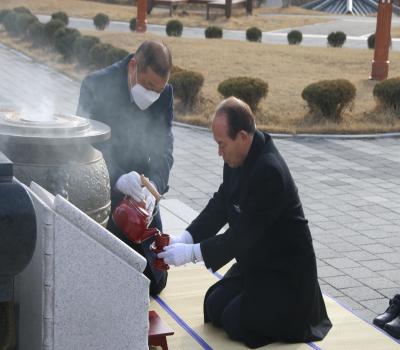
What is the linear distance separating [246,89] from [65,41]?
813 centimetres

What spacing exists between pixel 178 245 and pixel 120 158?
127 cm

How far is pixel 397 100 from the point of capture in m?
15.1

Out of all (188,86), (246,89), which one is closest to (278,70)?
(188,86)

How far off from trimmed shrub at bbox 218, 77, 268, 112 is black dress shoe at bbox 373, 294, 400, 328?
9003 mm

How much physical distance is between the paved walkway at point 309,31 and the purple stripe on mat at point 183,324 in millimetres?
22208

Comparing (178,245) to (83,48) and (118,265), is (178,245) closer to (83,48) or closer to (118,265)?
(118,265)

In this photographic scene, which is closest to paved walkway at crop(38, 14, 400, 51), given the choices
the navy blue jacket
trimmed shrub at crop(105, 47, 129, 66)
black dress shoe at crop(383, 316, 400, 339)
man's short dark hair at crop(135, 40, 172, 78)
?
trimmed shrub at crop(105, 47, 129, 66)

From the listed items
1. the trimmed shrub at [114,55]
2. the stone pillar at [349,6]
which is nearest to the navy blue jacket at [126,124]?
the trimmed shrub at [114,55]

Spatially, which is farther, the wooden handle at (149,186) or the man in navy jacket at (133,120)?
the man in navy jacket at (133,120)

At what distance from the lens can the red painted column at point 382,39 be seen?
1827cm

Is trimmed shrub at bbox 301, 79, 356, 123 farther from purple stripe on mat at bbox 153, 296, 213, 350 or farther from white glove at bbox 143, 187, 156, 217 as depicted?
white glove at bbox 143, 187, 156, 217

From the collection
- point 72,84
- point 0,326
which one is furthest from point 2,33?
point 0,326

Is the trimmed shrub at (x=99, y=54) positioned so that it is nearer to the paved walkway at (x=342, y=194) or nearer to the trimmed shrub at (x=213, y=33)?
the paved walkway at (x=342, y=194)

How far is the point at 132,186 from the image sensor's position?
5.68 m
